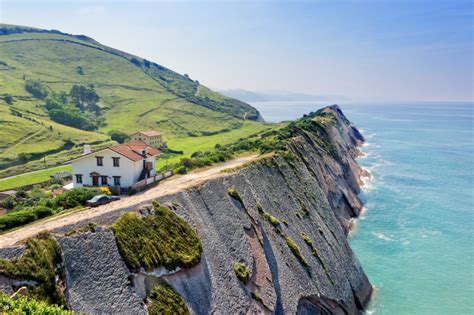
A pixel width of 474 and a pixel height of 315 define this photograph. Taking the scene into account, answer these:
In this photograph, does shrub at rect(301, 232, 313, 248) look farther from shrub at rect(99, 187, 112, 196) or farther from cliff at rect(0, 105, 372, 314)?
shrub at rect(99, 187, 112, 196)

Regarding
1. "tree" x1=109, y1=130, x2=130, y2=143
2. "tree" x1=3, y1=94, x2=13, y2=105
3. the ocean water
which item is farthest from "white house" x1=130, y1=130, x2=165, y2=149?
the ocean water

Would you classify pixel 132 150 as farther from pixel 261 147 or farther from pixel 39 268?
pixel 39 268

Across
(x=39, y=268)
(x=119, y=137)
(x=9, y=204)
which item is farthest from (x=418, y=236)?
(x=119, y=137)

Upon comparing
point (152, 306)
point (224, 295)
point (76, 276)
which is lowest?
point (224, 295)

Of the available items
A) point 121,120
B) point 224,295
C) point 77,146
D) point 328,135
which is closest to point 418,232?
point 328,135

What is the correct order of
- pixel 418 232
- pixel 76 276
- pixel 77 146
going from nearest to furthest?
1. pixel 76 276
2. pixel 418 232
3. pixel 77 146

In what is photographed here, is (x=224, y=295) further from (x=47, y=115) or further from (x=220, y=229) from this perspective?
(x=47, y=115)
